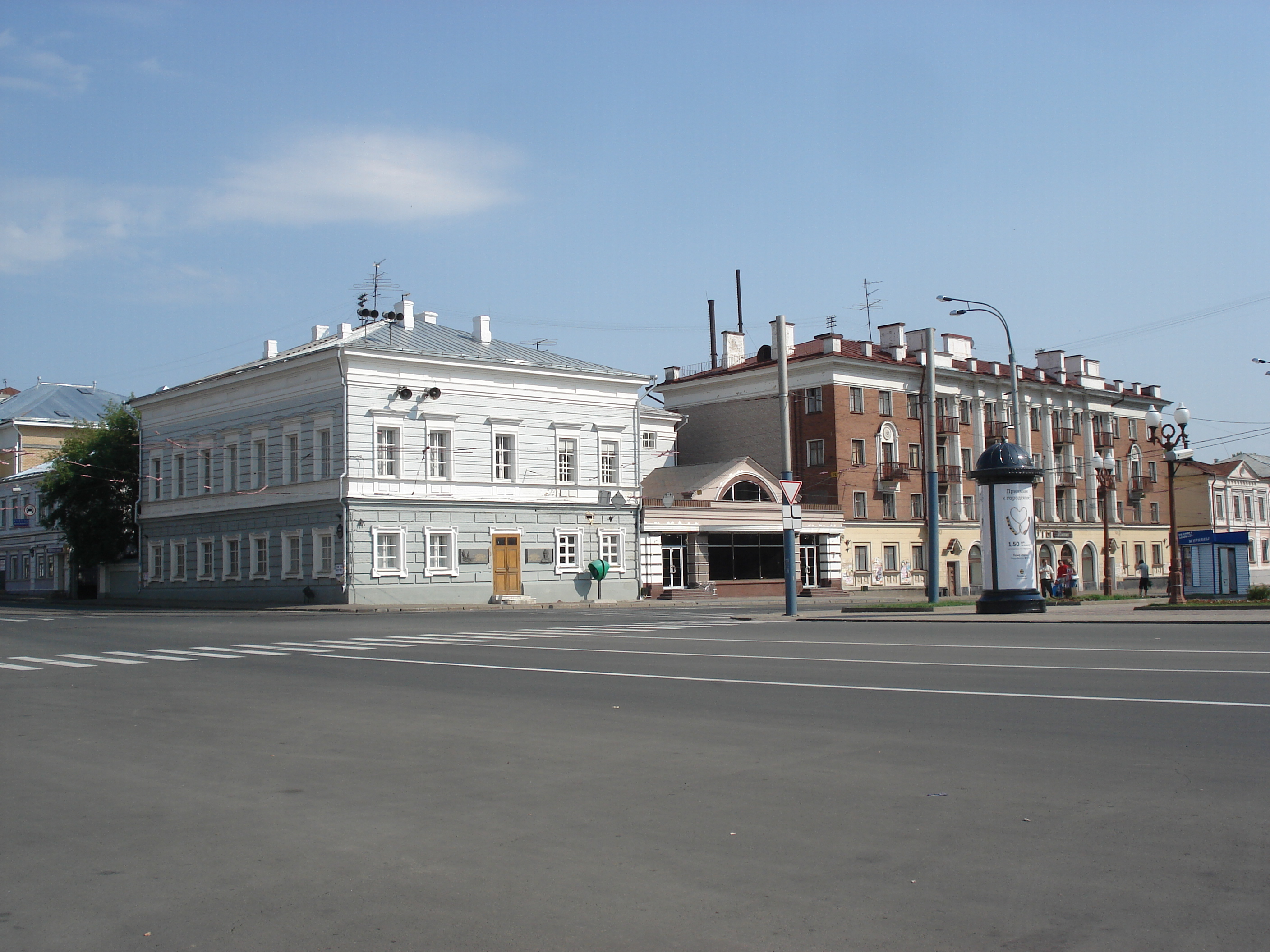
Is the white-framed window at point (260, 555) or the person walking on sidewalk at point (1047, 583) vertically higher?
the white-framed window at point (260, 555)

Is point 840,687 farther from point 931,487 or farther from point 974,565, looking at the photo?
point 974,565

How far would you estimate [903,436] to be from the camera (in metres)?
64.7

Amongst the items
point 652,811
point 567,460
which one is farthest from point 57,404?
point 652,811

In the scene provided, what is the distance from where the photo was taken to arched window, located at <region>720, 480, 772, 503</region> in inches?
2174

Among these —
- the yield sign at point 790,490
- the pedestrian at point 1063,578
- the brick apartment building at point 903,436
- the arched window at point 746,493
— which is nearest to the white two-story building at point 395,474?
the arched window at point 746,493

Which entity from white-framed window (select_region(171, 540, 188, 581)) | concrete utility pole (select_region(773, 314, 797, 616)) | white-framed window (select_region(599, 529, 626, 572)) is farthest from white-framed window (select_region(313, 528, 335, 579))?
concrete utility pole (select_region(773, 314, 797, 616))

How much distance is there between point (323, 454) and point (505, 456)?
7.71m

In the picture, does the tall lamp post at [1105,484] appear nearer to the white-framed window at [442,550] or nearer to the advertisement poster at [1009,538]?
the advertisement poster at [1009,538]

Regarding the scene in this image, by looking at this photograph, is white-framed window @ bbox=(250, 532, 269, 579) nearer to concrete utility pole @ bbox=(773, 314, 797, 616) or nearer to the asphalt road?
concrete utility pole @ bbox=(773, 314, 797, 616)

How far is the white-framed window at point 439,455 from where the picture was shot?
46.4 metres

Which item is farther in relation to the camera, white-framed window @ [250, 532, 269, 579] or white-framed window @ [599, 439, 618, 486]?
white-framed window @ [599, 439, 618, 486]

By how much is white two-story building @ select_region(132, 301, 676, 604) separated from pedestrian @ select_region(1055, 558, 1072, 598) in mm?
18052

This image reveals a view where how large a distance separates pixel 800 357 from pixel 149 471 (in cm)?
3414

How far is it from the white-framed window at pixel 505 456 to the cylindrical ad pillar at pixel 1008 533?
23742 mm
